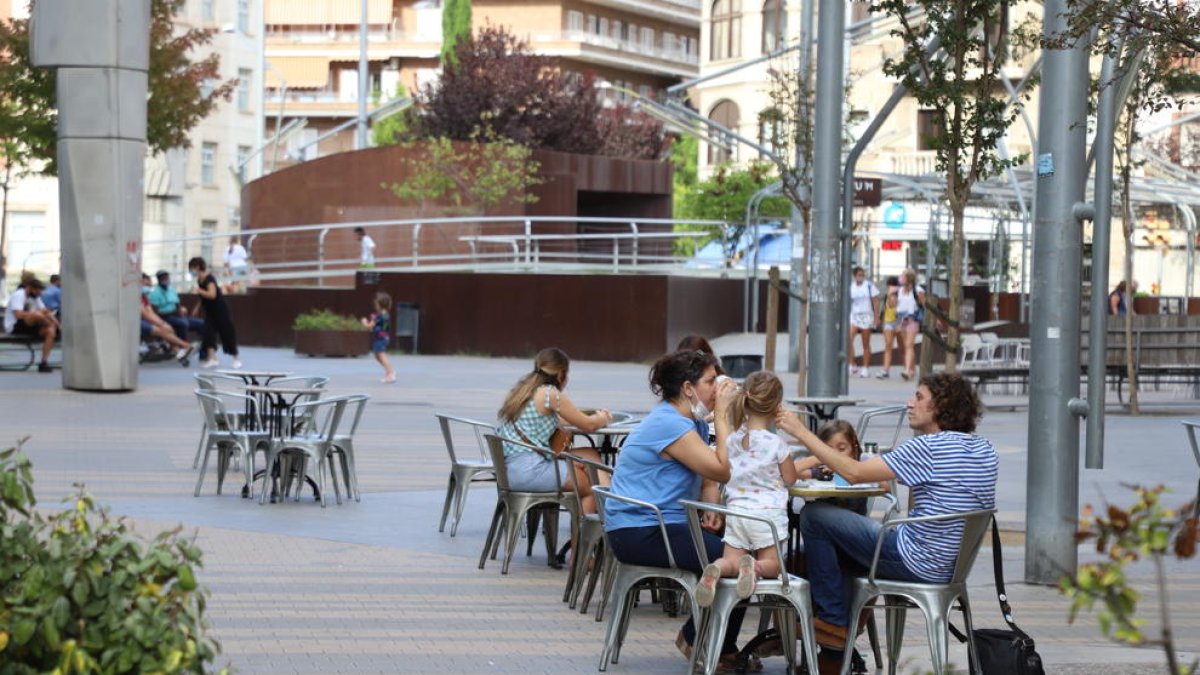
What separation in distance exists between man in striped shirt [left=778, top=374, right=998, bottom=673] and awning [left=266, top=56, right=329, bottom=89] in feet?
289

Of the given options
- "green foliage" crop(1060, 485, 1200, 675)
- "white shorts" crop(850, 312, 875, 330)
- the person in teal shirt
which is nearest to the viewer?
"green foliage" crop(1060, 485, 1200, 675)

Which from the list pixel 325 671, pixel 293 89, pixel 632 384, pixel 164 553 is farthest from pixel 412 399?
pixel 293 89

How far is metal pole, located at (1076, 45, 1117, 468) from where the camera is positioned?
375 inches

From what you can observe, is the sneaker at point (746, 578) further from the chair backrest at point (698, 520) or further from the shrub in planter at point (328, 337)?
the shrub in planter at point (328, 337)

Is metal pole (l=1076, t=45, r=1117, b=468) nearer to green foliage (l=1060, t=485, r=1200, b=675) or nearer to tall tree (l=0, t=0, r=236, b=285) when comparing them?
green foliage (l=1060, t=485, r=1200, b=675)

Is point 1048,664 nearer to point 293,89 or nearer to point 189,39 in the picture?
point 189,39

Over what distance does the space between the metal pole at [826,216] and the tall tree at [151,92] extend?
15.2m

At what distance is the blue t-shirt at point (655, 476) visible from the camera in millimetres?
8211

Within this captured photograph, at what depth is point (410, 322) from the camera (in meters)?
35.9

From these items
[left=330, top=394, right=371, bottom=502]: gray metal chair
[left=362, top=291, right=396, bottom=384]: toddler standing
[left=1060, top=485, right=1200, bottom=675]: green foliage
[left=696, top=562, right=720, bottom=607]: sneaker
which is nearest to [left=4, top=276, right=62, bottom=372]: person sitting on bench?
[left=362, top=291, right=396, bottom=384]: toddler standing

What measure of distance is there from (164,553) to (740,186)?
53.9 m

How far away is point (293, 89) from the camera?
94562mm

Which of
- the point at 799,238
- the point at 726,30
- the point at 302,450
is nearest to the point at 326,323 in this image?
the point at 799,238

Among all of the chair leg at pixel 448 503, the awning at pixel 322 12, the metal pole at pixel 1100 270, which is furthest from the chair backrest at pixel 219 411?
the awning at pixel 322 12
